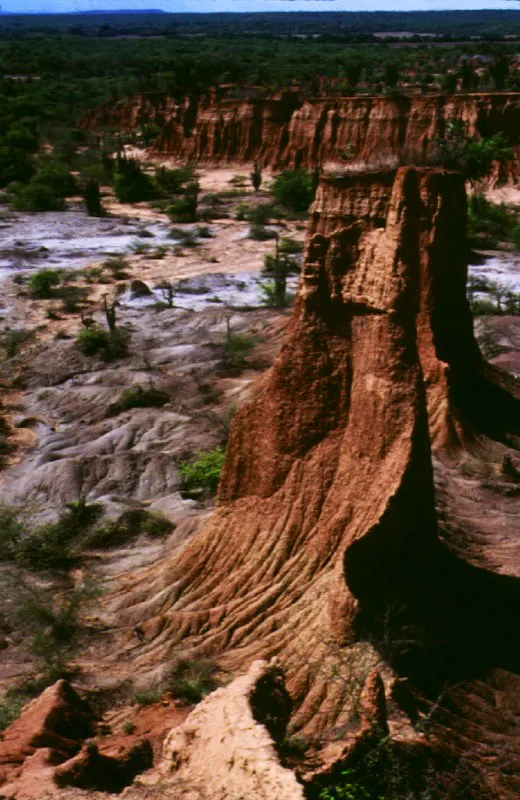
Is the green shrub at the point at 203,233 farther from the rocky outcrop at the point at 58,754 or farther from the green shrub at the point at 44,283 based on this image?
the rocky outcrop at the point at 58,754

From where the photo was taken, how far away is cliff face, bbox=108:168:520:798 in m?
9.01

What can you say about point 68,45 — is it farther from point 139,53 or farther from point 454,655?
point 454,655

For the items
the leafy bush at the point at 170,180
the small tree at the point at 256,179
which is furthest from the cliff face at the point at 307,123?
the leafy bush at the point at 170,180

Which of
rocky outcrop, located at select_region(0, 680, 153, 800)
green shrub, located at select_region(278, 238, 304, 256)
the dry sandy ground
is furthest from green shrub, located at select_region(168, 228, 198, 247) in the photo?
rocky outcrop, located at select_region(0, 680, 153, 800)

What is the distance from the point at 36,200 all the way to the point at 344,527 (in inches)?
1553

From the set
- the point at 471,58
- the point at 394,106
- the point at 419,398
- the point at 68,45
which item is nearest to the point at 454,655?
the point at 419,398

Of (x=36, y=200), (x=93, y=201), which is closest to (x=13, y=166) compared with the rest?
(x=36, y=200)

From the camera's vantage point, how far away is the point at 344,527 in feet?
32.0

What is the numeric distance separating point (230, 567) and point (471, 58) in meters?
81.3

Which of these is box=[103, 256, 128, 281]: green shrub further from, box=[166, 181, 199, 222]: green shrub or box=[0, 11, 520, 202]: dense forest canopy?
box=[0, 11, 520, 202]: dense forest canopy

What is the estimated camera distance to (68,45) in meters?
130

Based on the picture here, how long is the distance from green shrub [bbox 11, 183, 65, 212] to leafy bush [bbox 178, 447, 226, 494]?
107 feet

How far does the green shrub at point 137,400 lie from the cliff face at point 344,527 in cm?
880

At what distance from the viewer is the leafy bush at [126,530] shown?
1372 centimetres
